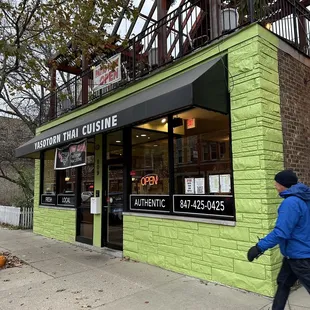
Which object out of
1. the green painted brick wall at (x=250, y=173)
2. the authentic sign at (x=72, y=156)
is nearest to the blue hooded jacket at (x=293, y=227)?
the green painted brick wall at (x=250, y=173)

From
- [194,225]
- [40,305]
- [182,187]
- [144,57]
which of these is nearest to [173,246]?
[194,225]

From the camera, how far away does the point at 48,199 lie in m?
10.6

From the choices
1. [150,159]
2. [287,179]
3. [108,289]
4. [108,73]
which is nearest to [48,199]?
[108,73]

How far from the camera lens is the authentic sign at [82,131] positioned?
6063 millimetres

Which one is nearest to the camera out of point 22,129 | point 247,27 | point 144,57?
point 247,27

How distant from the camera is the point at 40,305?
14.5 ft

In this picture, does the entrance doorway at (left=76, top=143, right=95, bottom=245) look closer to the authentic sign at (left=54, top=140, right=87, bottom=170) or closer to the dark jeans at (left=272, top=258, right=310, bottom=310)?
the authentic sign at (left=54, top=140, right=87, bottom=170)

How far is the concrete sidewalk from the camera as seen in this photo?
4.30m

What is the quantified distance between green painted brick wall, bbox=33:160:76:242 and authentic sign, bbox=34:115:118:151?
7.19ft

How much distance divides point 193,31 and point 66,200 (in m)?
6.10

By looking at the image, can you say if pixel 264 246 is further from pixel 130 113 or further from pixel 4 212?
pixel 4 212

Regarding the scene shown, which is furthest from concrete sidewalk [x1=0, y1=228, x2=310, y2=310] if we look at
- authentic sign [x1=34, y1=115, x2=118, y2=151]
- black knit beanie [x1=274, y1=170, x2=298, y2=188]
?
authentic sign [x1=34, y1=115, x2=118, y2=151]

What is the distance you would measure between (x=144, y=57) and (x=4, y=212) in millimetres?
10019

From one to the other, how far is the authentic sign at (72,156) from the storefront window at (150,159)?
5.02 ft
